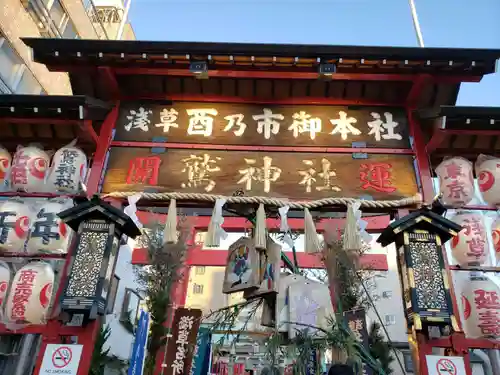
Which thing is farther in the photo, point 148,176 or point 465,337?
point 148,176

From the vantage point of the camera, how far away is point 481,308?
5.39 meters

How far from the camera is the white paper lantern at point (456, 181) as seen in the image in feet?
19.8

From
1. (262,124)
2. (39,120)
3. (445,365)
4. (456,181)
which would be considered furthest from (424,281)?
(39,120)

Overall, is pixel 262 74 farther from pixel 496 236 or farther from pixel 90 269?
pixel 496 236

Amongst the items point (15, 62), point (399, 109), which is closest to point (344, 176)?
point (399, 109)

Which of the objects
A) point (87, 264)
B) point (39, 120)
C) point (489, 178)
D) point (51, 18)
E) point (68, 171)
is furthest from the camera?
point (51, 18)

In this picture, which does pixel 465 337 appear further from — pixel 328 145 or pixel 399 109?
pixel 399 109

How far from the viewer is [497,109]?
618 centimetres

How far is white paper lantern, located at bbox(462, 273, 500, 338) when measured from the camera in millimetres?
5270

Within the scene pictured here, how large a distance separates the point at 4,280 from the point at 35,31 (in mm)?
11359

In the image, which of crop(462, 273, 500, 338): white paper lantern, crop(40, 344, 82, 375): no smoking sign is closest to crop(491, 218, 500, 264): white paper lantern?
crop(462, 273, 500, 338): white paper lantern

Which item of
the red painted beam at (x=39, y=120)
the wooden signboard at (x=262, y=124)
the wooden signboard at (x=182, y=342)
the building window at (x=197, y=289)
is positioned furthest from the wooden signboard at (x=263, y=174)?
the building window at (x=197, y=289)

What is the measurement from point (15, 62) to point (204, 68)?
31.1 feet

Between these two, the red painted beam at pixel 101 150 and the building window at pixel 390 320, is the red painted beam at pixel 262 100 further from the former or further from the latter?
the building window at pixel 390 320
